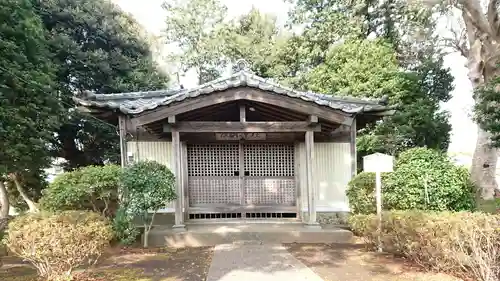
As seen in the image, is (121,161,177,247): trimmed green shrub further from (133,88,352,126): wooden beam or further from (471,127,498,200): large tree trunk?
(471,127,498,200): large tree trunk

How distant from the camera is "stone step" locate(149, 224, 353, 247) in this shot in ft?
25.5

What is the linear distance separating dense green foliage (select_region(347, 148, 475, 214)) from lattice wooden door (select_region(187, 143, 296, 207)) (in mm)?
2753


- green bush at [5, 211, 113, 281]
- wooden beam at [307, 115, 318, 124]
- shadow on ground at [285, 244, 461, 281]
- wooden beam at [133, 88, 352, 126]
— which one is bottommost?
shadow on ground at [285, 244, 461, 281]

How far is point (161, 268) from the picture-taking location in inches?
232

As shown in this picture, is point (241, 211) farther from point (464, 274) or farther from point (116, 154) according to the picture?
point (116, 154)

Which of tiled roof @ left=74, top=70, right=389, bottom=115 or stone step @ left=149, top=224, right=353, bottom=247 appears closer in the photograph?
tiled roof @ left=74, top=70, right=389, bottom=115

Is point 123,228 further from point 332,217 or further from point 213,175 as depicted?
point 332,217

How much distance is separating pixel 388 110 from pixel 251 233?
16.6ft

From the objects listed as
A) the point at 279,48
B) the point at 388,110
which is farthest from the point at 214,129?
the point at 279,48

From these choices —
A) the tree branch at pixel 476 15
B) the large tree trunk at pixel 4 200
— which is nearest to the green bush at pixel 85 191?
the large tree trunk at pixel 4 200

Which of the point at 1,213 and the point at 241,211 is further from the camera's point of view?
the point at 1,213

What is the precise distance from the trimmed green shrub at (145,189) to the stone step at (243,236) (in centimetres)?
50

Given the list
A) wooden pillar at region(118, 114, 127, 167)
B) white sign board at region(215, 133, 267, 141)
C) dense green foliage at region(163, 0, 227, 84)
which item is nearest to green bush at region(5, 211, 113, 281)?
wooden pillar at region(118, 114, 127, 167)

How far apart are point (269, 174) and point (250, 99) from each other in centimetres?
271
